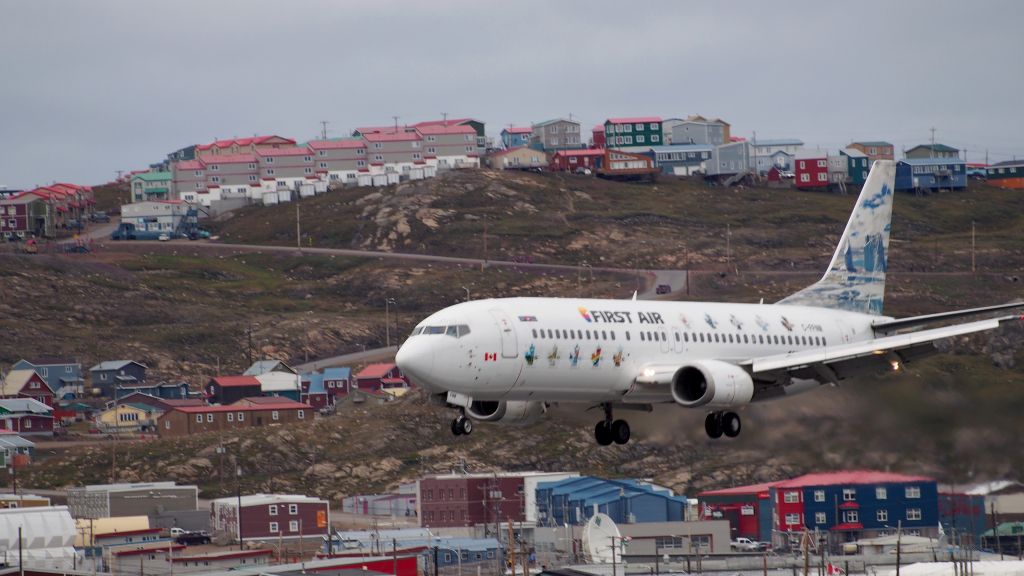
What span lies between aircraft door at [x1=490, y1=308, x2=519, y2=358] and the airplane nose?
2710 millimetres

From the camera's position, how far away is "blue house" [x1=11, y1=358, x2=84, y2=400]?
6762 inches

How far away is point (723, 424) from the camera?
65.9 m

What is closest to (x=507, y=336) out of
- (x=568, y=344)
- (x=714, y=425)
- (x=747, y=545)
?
(x=568, y=344)

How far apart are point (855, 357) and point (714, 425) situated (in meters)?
6.47

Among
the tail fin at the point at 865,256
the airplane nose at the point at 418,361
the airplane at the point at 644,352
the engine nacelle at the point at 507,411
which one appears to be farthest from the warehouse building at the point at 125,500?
the airplane nose at the point at 418,361

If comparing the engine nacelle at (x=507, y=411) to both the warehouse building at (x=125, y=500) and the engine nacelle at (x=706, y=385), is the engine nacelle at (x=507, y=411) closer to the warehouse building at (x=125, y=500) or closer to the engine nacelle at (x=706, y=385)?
the engine nacelle at (x=706, y=385)

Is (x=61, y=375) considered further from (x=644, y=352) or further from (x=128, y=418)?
(x=644, y=352)

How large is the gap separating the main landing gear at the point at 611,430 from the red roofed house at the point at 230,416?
89.0 m

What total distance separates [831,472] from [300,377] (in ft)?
331

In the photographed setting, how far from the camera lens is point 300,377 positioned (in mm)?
168375

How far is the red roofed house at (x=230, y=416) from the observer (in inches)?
5866

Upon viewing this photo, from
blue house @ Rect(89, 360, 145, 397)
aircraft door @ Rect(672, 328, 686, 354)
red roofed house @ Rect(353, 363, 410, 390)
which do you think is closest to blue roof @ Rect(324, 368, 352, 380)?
red roofed house @ Rect(353, 363, 410, 390)

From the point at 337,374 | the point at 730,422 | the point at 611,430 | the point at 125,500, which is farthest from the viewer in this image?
the point at 337,374

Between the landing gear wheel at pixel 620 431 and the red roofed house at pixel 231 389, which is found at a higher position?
the landing gear wheel at pixel 620 431
